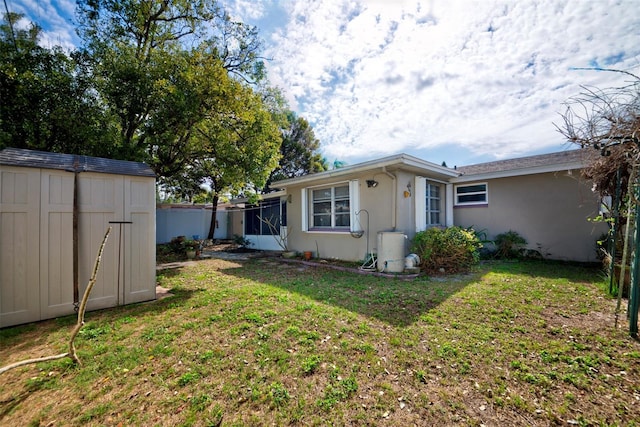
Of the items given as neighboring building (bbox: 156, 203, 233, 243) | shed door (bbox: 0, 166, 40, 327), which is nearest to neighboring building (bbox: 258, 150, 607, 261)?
shed door (bbox: 0, 166, 40, 327)

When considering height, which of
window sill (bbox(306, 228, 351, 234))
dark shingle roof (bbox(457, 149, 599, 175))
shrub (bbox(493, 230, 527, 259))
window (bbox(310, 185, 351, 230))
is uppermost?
dark shingle roof (bbox(457, 149, 599, 175))

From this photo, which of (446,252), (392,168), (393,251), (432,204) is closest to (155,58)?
(392,168)

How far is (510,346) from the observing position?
2758 millimetres

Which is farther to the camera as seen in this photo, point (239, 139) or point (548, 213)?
point (239, 139)

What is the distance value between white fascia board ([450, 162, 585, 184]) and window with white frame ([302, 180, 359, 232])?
13.1 ft

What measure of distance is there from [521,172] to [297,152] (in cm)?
1697

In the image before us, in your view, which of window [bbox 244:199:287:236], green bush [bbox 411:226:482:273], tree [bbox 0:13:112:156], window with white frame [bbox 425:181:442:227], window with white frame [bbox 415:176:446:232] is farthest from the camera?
window [bbox 244:199:287:236]

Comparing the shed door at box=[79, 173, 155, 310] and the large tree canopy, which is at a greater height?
the large tree canopy

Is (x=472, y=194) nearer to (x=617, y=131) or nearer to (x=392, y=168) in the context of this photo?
(x=392, y=168)

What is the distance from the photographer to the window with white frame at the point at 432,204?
8320mm

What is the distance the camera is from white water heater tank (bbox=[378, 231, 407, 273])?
634 cm

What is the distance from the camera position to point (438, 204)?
350 inches

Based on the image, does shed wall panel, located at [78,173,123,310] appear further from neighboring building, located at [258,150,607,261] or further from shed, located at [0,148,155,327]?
neighboring building, located at [258,150,607,261]

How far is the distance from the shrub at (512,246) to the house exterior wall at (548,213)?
0.70 ft
